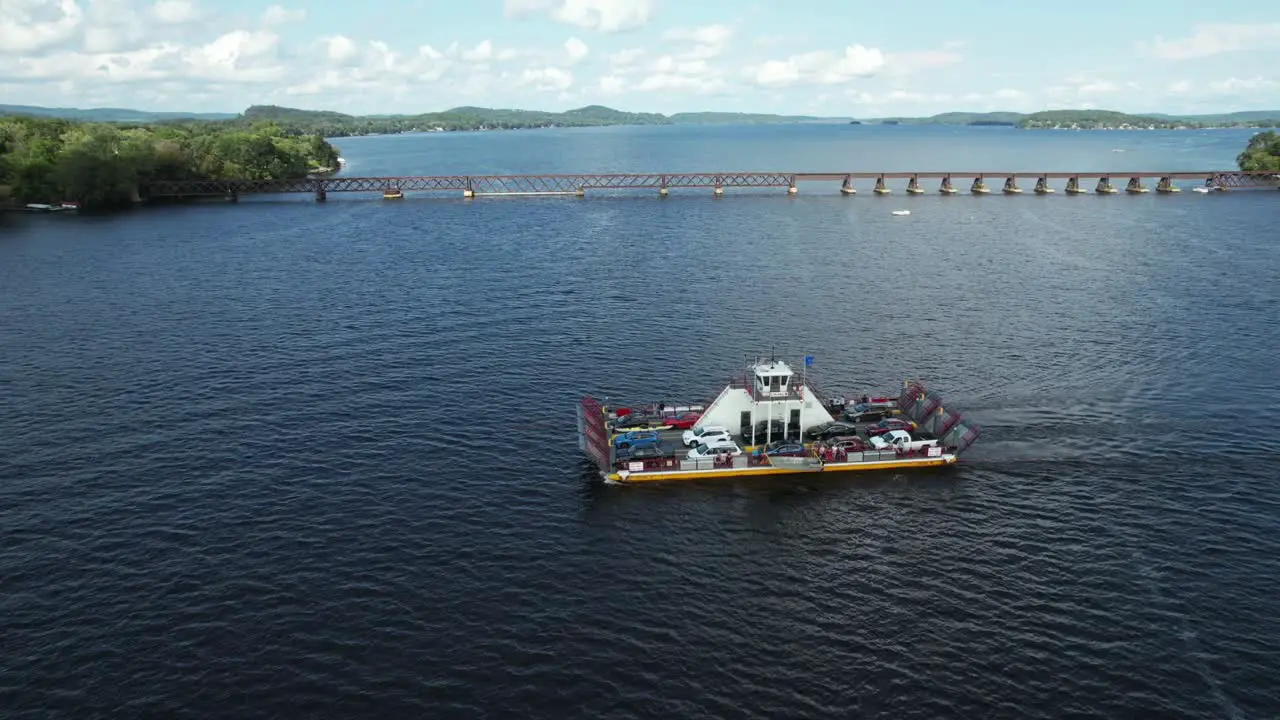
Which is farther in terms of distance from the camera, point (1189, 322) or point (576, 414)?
point (1189, 322)

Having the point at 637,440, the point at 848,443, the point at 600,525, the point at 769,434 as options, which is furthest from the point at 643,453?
the point at 848,443

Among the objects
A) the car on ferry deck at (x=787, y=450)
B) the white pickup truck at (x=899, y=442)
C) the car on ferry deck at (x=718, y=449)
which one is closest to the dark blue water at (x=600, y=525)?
the car on ferry deck at (x=787, y=450)

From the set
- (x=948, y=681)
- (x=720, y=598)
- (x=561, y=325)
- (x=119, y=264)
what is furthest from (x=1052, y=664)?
(x=119, y=264)

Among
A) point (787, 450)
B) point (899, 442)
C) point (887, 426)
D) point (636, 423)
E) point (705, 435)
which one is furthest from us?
point (636, 423)

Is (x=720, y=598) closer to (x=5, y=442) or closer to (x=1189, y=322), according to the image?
(x=5, y=442)

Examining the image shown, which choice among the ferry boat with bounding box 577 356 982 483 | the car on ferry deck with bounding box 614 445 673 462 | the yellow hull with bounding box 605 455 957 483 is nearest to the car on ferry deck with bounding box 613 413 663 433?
the ferry boat with bounding box 577 356 982 483

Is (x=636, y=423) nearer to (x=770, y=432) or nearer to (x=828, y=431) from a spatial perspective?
(x=770, y=432)

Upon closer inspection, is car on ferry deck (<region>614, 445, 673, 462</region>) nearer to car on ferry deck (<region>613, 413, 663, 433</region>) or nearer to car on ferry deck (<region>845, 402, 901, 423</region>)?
car on ferry deck (<region>613, 413, 663, 433</region>)
